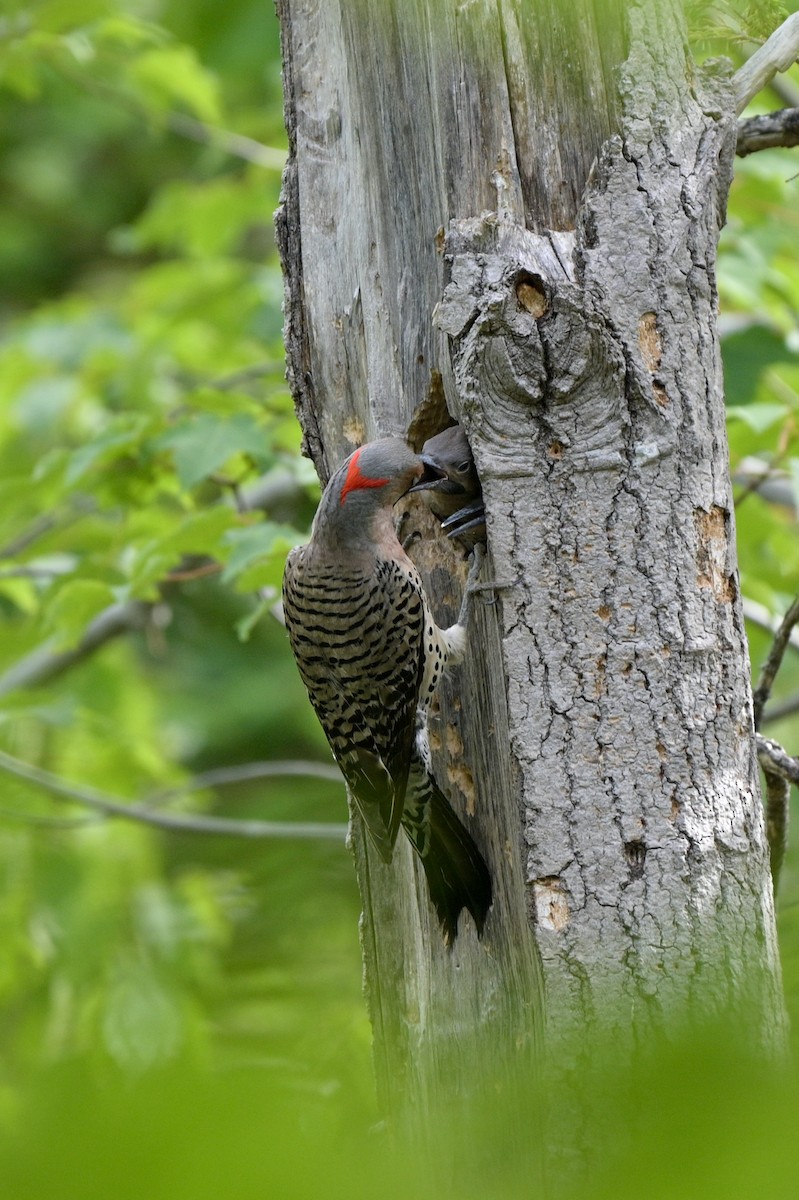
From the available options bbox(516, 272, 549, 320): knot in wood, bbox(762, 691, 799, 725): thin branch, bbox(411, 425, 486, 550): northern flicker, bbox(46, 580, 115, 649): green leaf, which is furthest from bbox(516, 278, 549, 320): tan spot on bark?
bbox(762, 691, 799, 725): thin branch

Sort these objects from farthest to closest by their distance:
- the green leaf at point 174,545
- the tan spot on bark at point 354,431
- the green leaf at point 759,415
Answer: the green leaf at point 174,545, the green leaf at point 759,415, the tan spot on bark at point 354,431

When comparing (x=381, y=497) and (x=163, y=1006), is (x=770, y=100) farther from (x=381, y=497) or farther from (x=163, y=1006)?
(x=163, y=1006)

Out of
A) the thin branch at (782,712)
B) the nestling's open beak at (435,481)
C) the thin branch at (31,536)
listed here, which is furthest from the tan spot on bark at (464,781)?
the thin branch at (31,536)

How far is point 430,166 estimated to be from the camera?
2105 mm

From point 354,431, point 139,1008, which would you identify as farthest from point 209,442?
point 139,1008

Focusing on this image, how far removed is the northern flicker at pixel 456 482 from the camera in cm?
228

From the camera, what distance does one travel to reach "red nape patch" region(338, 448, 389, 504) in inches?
93.8

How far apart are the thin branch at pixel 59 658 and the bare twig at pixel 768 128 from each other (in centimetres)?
306

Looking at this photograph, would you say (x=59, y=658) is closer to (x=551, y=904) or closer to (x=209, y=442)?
(x=209, y=442)

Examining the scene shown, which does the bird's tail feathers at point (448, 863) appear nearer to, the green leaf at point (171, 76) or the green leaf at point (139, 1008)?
the green leaf at point (139, 1008)

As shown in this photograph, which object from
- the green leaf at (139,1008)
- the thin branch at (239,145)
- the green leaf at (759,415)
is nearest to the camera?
the green leaf at (139,1008)

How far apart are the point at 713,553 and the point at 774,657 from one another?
1.76ft

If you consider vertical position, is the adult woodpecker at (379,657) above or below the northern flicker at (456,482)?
below

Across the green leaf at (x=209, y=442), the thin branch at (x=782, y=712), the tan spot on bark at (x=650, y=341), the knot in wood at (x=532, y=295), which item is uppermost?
the green leaf at (x=209, y=442)
